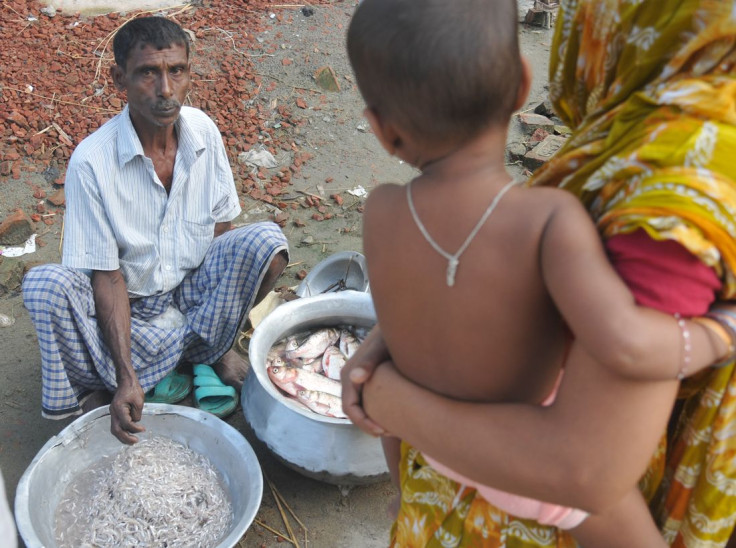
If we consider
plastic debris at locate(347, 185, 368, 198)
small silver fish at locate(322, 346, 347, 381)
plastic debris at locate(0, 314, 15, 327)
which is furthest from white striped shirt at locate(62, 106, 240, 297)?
plastic debris at locate(347, 185, 368, 198)

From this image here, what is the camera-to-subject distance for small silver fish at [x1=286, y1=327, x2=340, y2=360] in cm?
316

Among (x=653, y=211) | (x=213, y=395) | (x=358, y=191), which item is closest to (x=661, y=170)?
(x=653, y=211)

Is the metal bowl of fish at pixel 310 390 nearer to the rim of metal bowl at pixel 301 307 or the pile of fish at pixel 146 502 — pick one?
the rim of metal bowl at pixel 301 307

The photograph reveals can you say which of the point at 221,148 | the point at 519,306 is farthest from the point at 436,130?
the point at 221,148

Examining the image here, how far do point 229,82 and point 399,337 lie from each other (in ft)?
14.8

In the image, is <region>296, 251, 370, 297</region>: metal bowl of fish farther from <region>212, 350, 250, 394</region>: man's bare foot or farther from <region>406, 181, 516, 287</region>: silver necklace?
<region>406, 181, 516, 287</region>: silver necklace

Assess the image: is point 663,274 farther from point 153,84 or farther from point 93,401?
point 93,401

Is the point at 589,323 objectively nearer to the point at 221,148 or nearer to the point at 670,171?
the point at 670,171

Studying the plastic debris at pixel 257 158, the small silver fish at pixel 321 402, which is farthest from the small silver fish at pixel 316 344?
the plastic debris at pixel 257 158

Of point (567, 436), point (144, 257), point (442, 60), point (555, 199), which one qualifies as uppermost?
point (442, 60)

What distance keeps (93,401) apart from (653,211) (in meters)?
2.75

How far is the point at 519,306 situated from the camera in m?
1.01

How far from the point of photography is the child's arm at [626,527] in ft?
3.47

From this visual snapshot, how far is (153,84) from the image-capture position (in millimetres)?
2848
